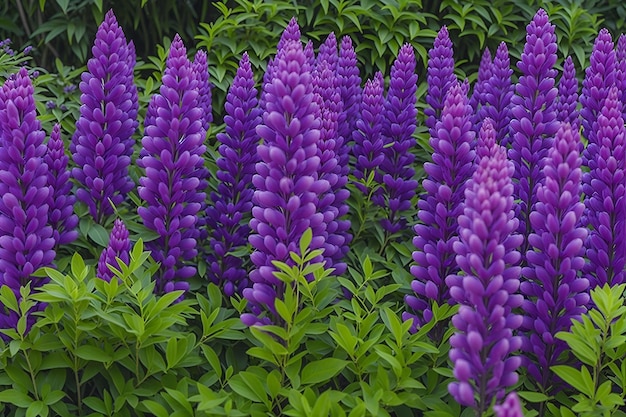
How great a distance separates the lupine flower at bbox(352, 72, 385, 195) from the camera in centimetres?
264

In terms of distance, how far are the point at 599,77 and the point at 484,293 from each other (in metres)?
1.36

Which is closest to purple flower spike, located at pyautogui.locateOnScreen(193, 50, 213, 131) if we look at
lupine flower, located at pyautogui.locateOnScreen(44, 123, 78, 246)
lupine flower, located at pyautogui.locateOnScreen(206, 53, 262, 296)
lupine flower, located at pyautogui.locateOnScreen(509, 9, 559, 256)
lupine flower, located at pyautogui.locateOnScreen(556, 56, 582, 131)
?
lupine flower, located at pyautogui.locateOnScreen(206, 53, 262, 296)

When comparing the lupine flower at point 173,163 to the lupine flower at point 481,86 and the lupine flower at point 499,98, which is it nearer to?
the lupine flower at point 499,98

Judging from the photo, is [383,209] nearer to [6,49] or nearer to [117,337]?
[117,337]

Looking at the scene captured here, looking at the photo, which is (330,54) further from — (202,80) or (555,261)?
(555,261)

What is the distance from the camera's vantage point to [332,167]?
2.25 metres

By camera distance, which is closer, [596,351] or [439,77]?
[596,351]

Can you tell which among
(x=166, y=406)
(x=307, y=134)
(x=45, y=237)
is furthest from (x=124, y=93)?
(x=166, y=406)

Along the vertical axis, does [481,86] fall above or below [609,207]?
above

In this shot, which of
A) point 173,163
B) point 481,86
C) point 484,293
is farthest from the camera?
point 481,86

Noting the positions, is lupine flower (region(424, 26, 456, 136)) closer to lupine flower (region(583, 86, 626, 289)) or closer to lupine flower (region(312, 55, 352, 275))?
lupine flower (region(312, 55, 352, 275))

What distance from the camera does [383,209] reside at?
2.71 metres

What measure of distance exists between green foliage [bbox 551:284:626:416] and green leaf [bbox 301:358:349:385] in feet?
1.68

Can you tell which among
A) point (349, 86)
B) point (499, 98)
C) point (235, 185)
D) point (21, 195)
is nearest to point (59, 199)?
point (21, 195)
